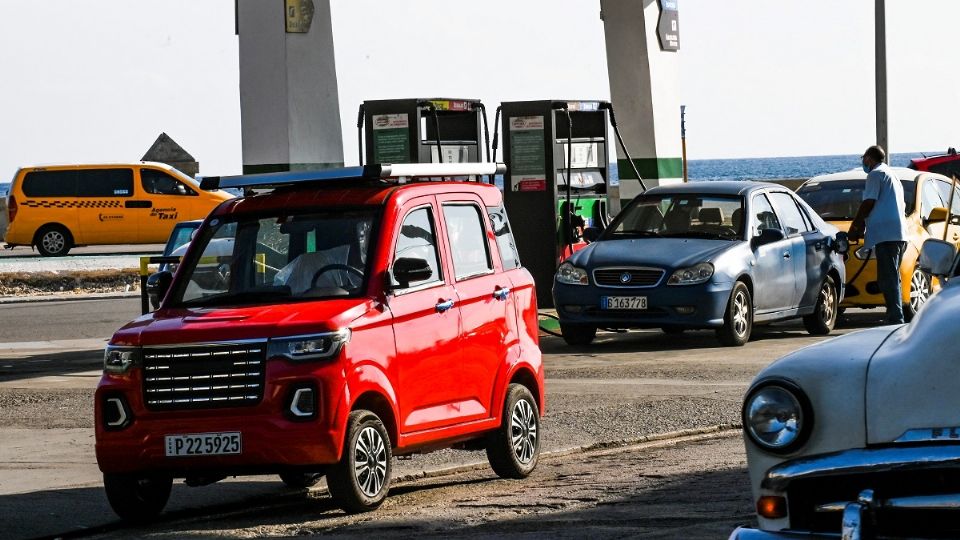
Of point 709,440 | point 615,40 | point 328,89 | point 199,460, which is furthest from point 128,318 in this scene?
point 199,460

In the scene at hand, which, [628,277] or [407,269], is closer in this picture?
[407,269]

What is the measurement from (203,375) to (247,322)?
330mm

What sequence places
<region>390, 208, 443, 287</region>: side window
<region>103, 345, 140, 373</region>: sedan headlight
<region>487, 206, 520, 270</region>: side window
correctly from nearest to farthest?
<region>103, 345, 140, 373</region>: sedan headlight, <region>390, 208, 443, 287</region>: side window, <region>487, 206, 520, 270</region>: side window

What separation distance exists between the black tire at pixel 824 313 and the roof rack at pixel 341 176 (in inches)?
348

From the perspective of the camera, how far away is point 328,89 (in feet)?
65.9

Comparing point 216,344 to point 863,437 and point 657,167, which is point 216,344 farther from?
point 657,167

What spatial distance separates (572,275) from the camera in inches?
684

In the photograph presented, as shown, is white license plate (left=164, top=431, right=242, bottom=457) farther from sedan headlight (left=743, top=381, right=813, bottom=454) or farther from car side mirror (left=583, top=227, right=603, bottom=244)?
car side mirror (left=583, top=227, right=603, bottom=244)

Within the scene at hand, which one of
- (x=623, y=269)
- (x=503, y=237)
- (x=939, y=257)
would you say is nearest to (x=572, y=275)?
(x=623, y=269)

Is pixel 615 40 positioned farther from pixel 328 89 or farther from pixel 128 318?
pixel 128 318

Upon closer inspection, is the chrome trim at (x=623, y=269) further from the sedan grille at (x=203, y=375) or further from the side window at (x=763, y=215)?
the sedan grille at (x=203, y=375)

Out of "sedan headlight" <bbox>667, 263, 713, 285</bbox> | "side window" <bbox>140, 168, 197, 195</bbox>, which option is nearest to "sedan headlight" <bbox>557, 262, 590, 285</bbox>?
"sedan headlight" <bbox>667, 263, 713, 285</bbox>

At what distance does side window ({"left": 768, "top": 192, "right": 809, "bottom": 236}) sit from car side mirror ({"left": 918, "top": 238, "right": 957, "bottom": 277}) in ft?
36.9

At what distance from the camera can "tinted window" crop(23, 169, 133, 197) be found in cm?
3781
